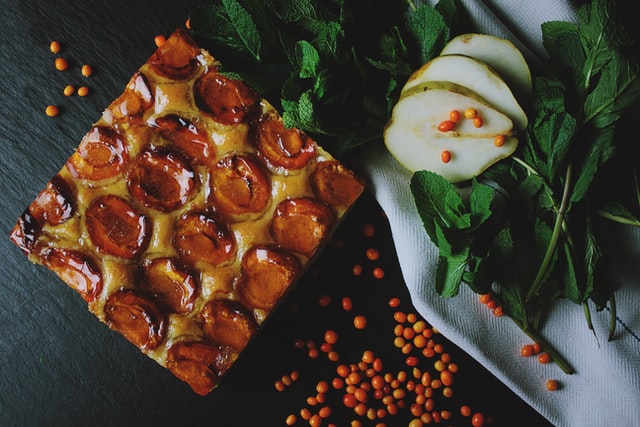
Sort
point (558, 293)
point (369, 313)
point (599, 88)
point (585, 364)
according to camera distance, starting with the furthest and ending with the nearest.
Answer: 1. point (369, 313)
2. point (585, 364)
3. point (558, 293)
4. point (599, 88)

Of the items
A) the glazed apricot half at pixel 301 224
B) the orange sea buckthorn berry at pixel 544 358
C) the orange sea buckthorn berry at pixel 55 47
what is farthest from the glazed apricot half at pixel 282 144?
the orange sea buckthorn berry at pixel 544 358

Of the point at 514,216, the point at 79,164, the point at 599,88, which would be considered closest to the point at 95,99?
the point at 79,164

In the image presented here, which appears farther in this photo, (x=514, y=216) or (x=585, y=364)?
(x=585, y=364)

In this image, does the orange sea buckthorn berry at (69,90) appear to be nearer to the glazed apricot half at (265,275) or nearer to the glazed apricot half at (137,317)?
the glazed apricot half at (137,317)

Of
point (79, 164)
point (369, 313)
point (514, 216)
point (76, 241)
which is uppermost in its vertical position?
point (79, 164)

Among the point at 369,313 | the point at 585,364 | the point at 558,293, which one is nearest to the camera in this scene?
the point at 558,293

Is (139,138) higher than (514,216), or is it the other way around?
(139,138)

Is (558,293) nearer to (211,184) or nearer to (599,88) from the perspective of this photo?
(599,88)
